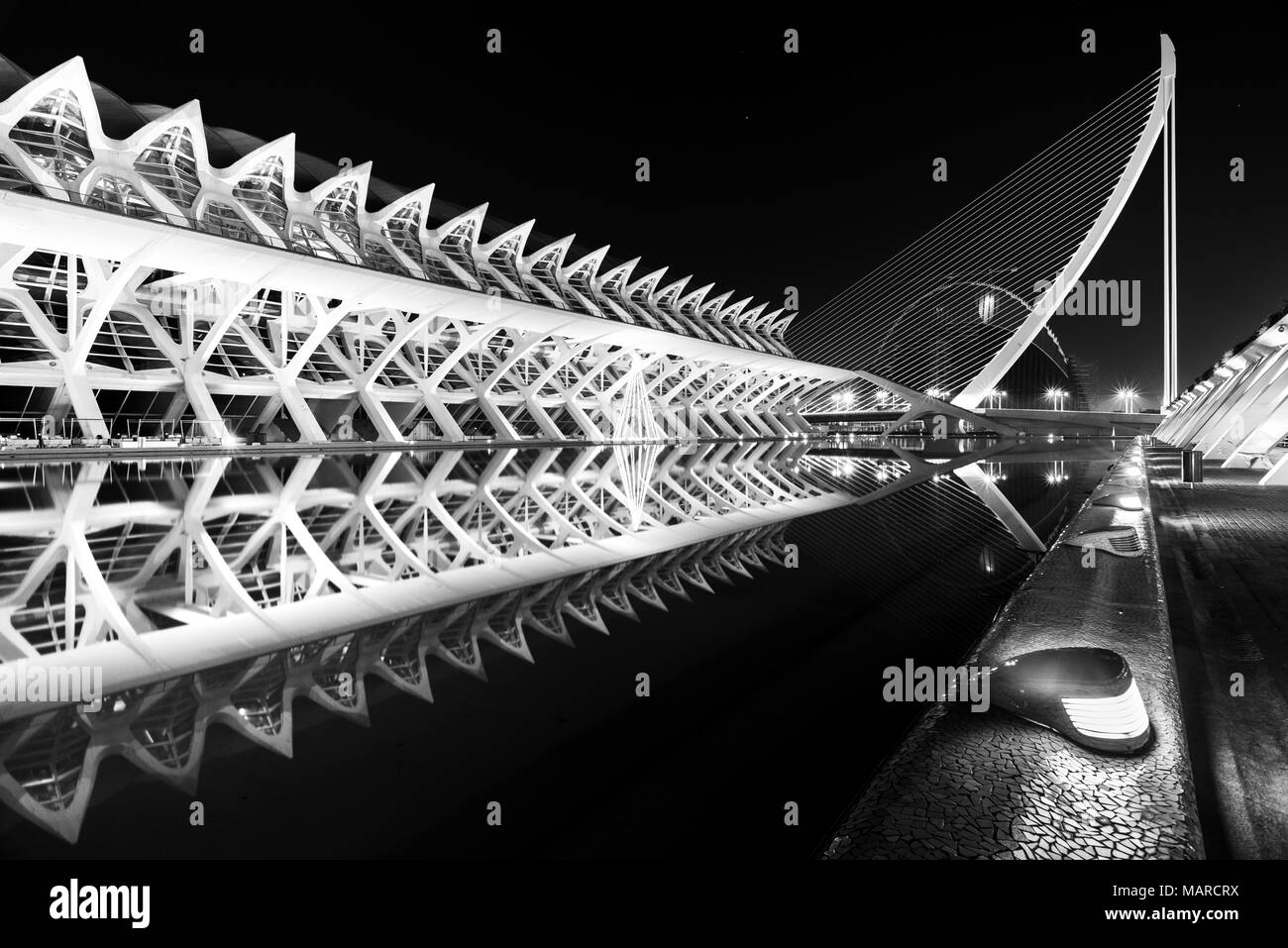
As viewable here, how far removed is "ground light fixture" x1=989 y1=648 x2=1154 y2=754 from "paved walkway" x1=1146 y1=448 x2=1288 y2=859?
0.23 m

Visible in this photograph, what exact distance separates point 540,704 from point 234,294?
2408 cm

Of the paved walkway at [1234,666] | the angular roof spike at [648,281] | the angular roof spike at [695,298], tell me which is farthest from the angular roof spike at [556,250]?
the paved walkway at [1234,666]

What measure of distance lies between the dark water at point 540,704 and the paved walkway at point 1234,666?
746mm

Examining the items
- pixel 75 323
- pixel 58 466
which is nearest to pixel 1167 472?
pixel 58 466

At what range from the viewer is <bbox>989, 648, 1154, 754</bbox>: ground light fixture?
1.81 m

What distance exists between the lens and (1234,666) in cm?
276

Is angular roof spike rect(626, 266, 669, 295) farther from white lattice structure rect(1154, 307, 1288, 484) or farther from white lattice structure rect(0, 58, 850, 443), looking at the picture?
white lattice structure rect(1154, 307, 1288, 484)

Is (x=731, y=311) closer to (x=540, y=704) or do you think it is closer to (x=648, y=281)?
(x=648, y=281)

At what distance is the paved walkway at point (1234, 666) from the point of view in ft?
5.64

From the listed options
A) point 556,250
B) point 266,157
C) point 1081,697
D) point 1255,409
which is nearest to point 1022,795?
point 1081,697

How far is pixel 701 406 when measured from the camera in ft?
139
